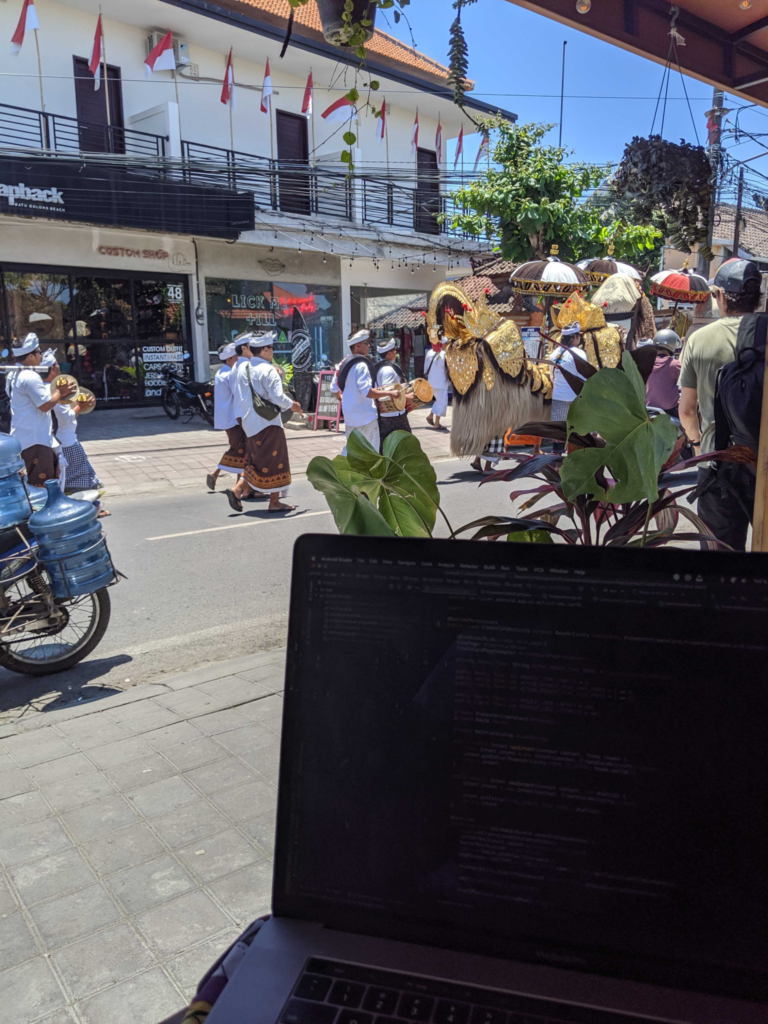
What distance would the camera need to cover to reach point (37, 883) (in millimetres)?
2395

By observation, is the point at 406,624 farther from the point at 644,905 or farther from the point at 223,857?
the point at 223,857

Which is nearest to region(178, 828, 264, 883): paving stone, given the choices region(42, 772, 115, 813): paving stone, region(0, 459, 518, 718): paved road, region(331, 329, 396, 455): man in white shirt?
region(42, 772, 115, 813): paving stone

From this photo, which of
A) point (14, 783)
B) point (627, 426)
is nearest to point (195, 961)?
point (14, 783)

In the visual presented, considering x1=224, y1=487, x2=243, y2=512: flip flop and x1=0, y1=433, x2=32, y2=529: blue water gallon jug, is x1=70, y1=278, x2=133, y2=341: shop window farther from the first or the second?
x1=0, y1=433, x2=32, y2=529: blue water gallon jug

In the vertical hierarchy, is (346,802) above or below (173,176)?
below

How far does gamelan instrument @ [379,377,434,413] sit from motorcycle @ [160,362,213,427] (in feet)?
20.0

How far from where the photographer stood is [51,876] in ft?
7.97

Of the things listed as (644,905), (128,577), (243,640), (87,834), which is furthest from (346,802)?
(128,577)

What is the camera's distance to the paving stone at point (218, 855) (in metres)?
2.45

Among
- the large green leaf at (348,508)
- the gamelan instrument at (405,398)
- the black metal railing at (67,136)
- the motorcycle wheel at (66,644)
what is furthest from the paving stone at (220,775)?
the black metal railing at (67,136)

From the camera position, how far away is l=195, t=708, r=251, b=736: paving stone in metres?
3.42

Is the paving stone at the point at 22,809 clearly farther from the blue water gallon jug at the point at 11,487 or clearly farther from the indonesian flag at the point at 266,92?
the indonesian flag at the point at 266,92

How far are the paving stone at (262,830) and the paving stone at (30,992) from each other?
27.5 inches

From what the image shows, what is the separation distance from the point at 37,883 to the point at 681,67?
11.3 ft
